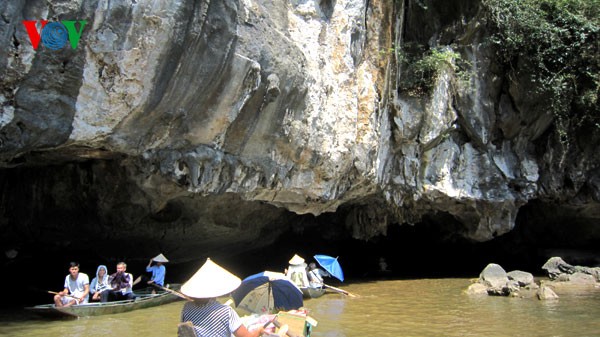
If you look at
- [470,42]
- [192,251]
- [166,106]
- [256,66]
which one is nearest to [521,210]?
[470,42]

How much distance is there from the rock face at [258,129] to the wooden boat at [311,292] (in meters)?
1.92

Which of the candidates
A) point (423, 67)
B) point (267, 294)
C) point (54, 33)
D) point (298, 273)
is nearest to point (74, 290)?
point (267, 294)

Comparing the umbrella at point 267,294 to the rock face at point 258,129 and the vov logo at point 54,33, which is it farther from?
the vov logo at point 54,33

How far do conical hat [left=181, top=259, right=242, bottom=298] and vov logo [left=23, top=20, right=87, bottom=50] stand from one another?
4127 mm

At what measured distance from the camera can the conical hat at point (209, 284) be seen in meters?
3.66

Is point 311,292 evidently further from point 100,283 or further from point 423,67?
point 423,67

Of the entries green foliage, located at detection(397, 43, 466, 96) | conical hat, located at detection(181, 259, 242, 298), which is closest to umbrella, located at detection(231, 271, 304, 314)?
conical hat, located at detection(181, 259, 242, 298)

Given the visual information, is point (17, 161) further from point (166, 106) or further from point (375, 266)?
point (375, 266)

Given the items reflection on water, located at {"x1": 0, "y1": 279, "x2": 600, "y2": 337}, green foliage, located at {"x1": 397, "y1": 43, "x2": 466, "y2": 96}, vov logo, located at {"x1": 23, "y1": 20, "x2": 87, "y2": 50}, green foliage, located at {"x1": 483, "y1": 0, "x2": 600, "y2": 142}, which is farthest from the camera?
green foliage, located at {"x1": 483, "y1": 0, "x2": 600, "y2": 142}

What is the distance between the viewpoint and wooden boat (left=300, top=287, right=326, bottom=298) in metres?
11.1

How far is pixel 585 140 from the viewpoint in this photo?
14.8 m

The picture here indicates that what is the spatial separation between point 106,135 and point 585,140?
13.5 m

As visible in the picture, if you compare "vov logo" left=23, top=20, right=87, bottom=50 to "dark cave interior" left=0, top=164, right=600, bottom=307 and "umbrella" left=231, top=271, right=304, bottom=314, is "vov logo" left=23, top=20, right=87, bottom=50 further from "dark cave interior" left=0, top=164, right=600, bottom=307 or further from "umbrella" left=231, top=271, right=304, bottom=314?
"dark cave interior" left=0, top=164, right=600, bottom=307

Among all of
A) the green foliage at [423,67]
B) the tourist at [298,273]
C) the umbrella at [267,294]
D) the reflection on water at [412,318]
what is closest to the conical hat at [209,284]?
the umbrella at [267,294]
